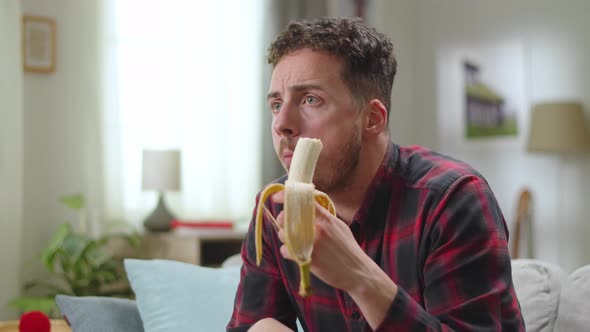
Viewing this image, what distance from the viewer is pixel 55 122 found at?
3.96m

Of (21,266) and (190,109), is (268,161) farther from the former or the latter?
(21,266)

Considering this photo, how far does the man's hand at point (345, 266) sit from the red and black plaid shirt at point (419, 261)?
0.08 ft

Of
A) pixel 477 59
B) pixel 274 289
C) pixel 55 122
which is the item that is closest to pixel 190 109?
pixel 55 122

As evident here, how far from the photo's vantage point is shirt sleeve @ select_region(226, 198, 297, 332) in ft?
4.50

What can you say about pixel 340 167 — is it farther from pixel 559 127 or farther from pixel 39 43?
pixel 559 127

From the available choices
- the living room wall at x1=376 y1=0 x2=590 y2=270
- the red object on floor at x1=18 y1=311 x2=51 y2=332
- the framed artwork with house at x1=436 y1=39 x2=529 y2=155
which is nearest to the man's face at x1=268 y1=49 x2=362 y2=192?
the red object on floor at x1=18 y1=311 x2=51 y2=332

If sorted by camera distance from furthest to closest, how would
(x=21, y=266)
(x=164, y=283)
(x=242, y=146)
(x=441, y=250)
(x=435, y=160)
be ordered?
(x=242, y=146) → (x=21, y=266) → (x=164, y=283) → (x=435, y=160) → (x=441, y=250)

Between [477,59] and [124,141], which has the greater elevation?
[477,59]

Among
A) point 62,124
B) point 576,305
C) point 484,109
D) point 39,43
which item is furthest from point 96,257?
point 484,109

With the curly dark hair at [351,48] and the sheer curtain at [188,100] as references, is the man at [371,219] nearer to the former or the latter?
the curly dark hair at [351,48]

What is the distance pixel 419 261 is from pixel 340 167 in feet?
0.69

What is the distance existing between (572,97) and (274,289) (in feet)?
11.8

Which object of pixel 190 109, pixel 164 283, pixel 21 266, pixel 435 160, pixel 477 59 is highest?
pixel 477 59

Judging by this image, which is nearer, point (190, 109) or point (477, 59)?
point (190, 109)
